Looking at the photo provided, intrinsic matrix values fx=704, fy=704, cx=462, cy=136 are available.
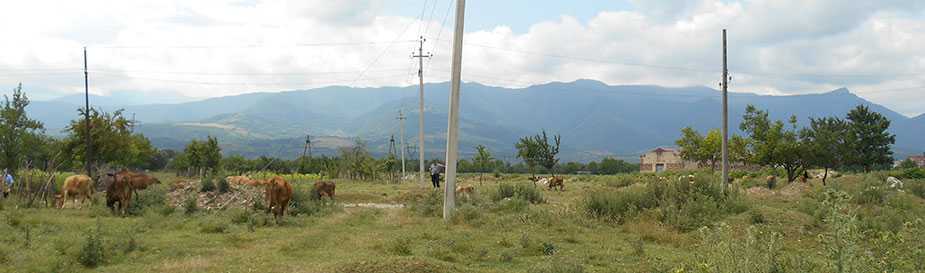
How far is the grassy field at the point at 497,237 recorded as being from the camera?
6686 millimetres

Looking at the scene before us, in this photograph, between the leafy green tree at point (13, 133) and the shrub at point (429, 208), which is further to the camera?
the leafy green tree at point (13, 133)

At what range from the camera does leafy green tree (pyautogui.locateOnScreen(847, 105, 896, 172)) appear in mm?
64562

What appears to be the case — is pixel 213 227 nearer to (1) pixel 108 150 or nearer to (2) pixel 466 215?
(2) pixel 466 215

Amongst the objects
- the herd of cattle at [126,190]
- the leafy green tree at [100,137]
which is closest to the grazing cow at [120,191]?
the herd of cattle at [126,190]

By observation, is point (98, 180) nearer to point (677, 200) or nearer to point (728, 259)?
point (677, 200)

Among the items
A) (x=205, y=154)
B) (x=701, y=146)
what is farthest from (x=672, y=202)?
(x=701, y=146)

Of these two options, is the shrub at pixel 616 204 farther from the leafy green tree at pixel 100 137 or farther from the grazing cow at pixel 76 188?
the leafy green tree at pixel 100 137

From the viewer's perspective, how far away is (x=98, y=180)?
102ft

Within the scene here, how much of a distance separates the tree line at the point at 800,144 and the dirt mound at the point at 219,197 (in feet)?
86.9

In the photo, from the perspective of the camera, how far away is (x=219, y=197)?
24.2 meters

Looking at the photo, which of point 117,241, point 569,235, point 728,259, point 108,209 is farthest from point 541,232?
point 108,209

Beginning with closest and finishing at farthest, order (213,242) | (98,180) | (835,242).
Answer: (835,242) < (213,242) < (98,180)

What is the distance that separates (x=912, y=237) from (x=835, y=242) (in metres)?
2.83

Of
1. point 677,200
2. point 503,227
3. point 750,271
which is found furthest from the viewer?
point 677,200
